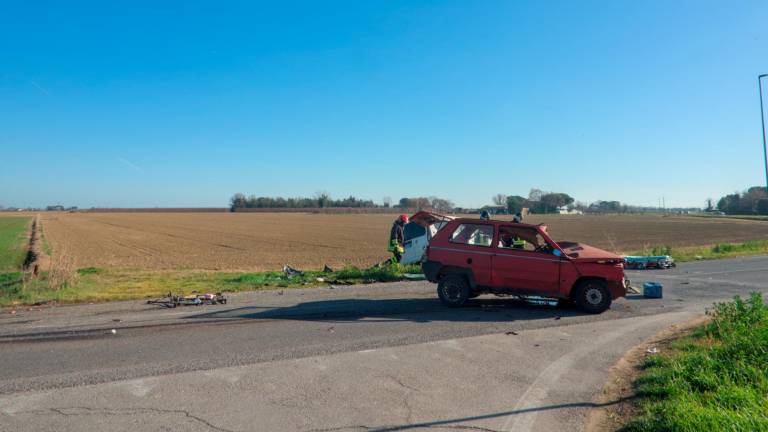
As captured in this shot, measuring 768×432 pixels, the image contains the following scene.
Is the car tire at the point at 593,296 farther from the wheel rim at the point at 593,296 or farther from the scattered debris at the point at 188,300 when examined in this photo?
the scattered debris at the point at 188,300

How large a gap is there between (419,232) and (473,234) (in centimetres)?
575

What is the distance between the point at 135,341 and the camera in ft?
25.1

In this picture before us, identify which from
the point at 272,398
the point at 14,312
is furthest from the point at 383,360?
the point at 14,312

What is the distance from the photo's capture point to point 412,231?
16.6 meters

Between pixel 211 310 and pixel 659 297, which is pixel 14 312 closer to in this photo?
pixel 211 310

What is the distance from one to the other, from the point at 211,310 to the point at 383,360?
4724mm

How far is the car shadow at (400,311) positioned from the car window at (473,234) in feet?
4.21

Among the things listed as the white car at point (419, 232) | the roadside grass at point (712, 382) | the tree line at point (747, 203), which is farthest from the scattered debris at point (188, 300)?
the tree line at point (747, 203)

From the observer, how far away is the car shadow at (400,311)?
9422mm

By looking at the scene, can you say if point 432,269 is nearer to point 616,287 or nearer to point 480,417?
point 616,287

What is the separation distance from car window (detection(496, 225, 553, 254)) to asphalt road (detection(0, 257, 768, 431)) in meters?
1.22

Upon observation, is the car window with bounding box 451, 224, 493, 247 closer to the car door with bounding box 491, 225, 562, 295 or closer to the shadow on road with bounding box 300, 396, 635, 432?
the car door with bounding box 491, 225, 562, 295

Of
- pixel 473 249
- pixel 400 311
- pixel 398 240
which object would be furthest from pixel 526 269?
pixel 398 240

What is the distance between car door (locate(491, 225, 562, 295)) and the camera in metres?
9.98
